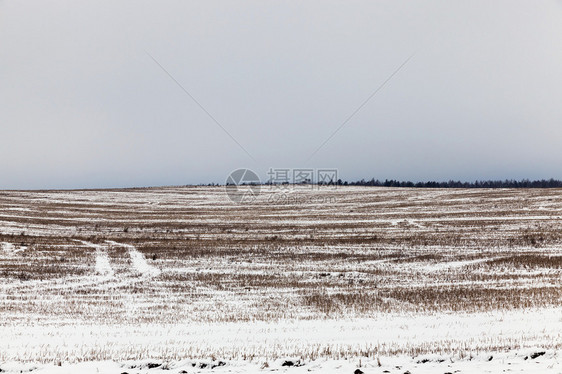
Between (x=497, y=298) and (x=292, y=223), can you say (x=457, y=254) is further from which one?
(x=292, y=223)

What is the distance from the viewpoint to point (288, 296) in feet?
64.2

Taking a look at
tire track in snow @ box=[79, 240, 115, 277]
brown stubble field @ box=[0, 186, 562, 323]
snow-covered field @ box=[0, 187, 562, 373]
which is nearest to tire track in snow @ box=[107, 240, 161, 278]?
snow-covered field @ box=[0, 187, 562, 373]

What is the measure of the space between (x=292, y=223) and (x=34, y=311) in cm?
3489

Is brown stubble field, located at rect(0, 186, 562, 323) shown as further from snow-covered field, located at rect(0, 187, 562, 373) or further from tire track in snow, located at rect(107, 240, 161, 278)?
tire track in snow, located at rect(107, 240, 161, 278)

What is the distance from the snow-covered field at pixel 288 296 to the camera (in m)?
10.8

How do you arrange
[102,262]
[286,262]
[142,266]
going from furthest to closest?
[102,262], [286,262], [142,266]

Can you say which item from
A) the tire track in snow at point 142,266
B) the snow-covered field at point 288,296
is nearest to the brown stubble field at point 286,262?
the snow-covered field at point 288,296

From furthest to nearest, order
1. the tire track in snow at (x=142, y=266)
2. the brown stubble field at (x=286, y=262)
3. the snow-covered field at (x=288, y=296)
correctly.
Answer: the tire track in snow at (x=142, y=266) < the brown stubble field at (x=286, y=262) < the snow-covered field at (x=288, y=296)

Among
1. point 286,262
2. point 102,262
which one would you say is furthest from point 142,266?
point 286,262

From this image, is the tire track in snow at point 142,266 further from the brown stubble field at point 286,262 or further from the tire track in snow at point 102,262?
the tire track in snow at point 102,262

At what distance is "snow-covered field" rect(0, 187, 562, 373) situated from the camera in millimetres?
10773

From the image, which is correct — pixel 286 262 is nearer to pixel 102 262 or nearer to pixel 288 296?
pixel 288 296

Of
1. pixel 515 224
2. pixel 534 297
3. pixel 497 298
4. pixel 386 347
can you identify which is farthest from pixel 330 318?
pixel 515 224

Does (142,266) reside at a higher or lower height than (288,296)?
lower
